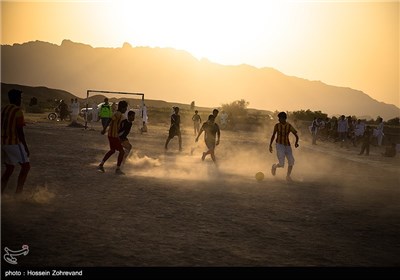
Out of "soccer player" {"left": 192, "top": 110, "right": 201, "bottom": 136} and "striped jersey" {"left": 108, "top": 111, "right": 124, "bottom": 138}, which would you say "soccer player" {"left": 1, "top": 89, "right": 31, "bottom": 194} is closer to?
"striped jersey" {"left": 108, "top": 111, "right": 124, "bottom": 138}

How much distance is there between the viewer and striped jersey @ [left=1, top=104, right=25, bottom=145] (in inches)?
292

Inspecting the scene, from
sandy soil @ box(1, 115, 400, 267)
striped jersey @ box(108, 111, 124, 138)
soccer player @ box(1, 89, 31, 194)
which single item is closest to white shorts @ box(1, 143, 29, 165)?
soccer player @ box(1, 89, 31, 194)

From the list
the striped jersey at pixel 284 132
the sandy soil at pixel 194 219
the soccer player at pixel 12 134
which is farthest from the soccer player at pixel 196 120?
the soccer player at pixel 12 134

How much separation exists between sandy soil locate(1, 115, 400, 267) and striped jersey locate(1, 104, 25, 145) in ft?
3.60

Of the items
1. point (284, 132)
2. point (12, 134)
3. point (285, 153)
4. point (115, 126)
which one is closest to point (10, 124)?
point (12, 134)

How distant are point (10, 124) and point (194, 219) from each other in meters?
3.73

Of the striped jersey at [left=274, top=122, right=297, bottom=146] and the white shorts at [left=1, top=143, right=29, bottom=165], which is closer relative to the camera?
the white shorts at [left=1, top=143, right=29, bottom=165]

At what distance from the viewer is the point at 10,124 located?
7.43 m

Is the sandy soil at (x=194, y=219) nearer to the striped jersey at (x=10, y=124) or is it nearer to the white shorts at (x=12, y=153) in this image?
the white shorts at (x=12, y=153)

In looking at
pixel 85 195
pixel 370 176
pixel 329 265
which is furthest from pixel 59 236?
pixel 370 176

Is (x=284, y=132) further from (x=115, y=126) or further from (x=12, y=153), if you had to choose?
(x=12, y=153)

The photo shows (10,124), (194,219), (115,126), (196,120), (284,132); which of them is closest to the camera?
(194,219)

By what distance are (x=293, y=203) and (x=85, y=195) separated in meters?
4.30

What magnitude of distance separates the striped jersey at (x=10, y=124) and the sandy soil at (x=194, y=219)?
110cm
